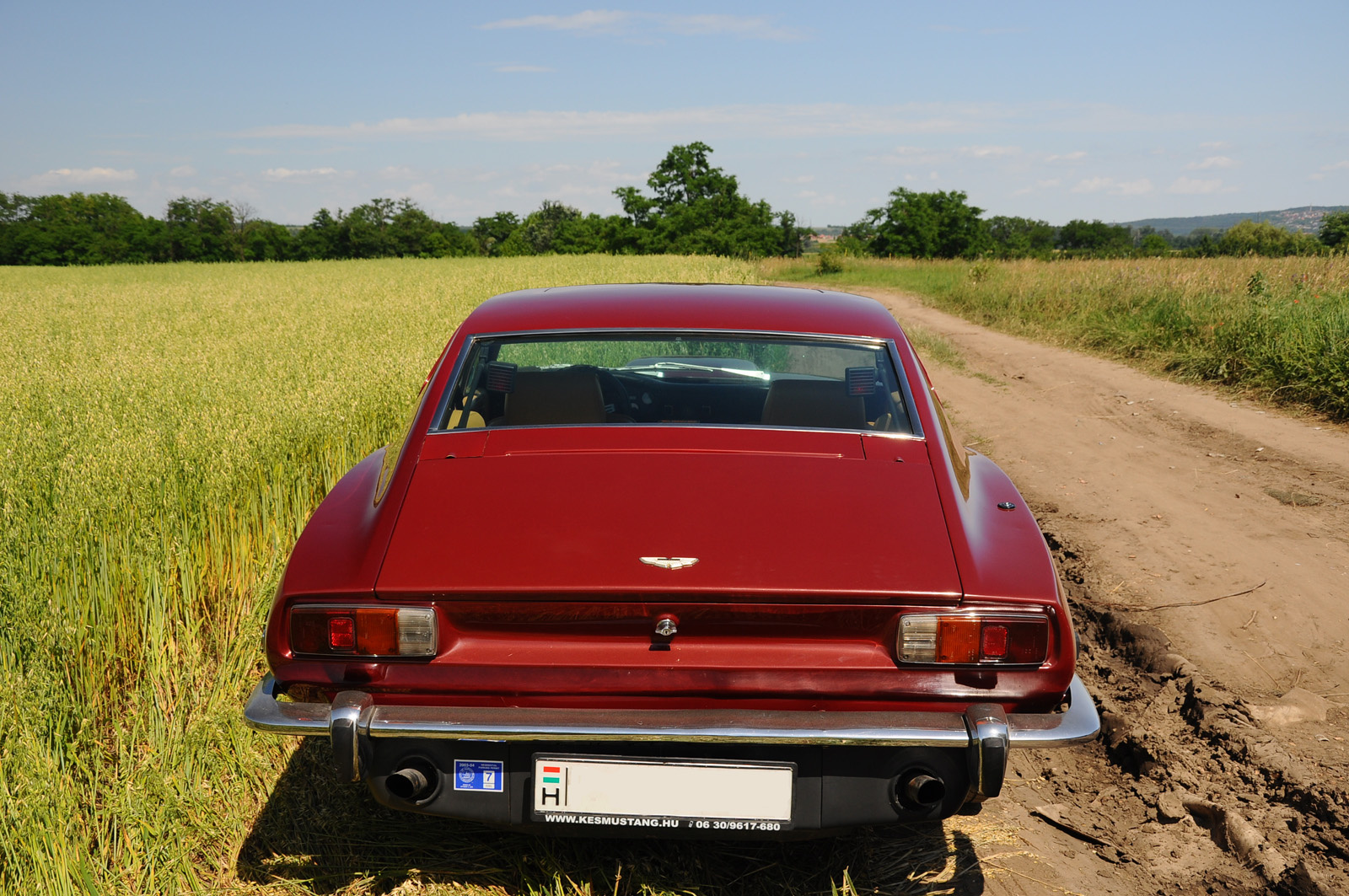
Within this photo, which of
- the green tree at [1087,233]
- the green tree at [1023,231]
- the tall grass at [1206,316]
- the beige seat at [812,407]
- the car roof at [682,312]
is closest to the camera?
the beige seat at [812,407]

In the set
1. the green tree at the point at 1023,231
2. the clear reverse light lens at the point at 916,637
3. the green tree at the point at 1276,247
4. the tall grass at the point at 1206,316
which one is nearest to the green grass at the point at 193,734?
the clear reverse light lens at the point at 916,637

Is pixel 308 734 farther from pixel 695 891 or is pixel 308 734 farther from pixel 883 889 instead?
pixel 883 889

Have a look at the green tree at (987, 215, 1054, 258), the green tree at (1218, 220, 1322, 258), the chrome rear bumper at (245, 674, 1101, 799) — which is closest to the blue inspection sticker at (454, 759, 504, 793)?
the chrome rear bumper at (245, 674, 1101, 799)

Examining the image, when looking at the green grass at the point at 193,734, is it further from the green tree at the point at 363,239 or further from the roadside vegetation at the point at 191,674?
the green tree at the point at 363,239

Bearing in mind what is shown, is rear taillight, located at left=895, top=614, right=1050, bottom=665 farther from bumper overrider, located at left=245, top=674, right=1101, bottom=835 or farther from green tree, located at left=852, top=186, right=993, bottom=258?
green tree, located at left=852, top=186, right=993, bottom=258

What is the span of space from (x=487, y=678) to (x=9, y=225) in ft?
264

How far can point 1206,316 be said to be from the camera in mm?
11391

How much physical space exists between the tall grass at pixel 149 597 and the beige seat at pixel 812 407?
5.54 feet

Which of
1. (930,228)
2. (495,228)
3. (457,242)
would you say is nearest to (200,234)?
(457,242)

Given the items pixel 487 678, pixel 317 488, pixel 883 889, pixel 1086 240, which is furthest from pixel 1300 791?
pixel 1086 240

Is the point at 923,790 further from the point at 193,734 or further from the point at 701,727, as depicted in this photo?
the point at 193,734

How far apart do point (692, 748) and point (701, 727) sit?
0.29ft

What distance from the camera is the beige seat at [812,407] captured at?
2639mm

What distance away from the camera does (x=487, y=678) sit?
1962mm
